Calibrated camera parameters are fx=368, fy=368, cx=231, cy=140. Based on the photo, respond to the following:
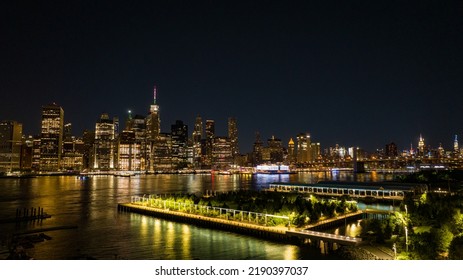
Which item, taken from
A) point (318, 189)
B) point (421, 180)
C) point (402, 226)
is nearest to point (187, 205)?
point (402, 226)

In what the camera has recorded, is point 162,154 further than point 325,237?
Yes

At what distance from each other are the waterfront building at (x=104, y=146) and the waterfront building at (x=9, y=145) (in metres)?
26.5

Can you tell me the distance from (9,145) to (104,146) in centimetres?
3536

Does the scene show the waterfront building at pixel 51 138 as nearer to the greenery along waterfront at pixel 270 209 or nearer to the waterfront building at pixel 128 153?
the waterfront building at pixel 128 153

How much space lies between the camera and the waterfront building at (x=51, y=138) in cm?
9950

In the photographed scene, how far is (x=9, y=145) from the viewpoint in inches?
3172

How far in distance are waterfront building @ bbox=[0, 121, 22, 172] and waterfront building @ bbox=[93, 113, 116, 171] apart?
26509mm

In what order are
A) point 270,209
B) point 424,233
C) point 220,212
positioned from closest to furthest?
1. point 424,233
2. point 270,209
3. point 220,212

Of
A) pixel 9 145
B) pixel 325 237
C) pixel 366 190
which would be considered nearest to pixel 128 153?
pixel 9 145

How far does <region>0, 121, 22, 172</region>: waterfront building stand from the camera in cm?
7688

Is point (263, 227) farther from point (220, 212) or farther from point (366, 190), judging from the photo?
point (366, 190)

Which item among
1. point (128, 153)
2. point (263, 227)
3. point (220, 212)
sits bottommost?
point (263, 227)
